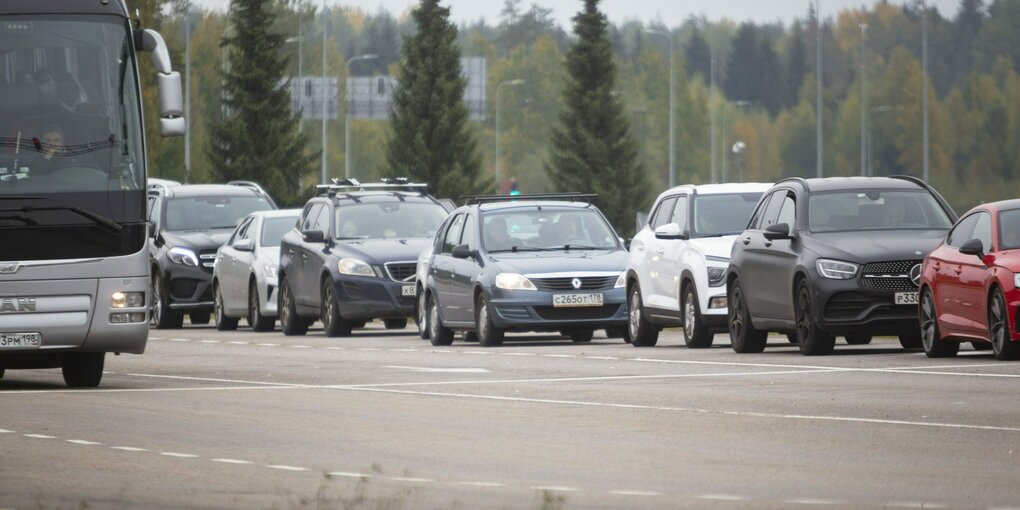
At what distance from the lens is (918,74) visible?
381 feet

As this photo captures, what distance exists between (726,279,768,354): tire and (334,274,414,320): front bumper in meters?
6.89

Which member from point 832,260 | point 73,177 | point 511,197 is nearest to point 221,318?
point 511,197

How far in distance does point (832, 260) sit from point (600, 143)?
3333 inches

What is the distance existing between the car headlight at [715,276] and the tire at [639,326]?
156 cm

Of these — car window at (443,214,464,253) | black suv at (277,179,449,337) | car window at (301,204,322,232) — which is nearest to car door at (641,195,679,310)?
car window at (443,214,464,253)

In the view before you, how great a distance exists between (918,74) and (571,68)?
20.6 m

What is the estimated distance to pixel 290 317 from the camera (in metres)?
32.7

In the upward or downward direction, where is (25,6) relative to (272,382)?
upward

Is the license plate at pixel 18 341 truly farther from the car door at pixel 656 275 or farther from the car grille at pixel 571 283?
the car door at pixel 656 275

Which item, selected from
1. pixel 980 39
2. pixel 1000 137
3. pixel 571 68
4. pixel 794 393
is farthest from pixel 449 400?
pixel 980 39

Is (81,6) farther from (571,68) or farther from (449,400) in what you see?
(571,68)

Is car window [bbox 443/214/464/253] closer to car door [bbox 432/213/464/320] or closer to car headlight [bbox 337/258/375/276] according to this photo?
car door [bbox 432/213/464/320]

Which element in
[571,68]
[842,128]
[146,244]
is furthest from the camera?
[842,128]

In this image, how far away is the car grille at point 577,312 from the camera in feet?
85.3
